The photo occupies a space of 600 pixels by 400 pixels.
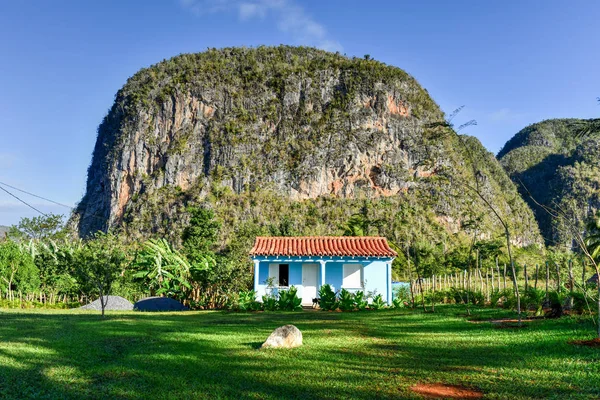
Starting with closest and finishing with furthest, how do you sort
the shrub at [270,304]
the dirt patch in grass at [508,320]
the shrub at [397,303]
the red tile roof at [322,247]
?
1. the dirt patch in grass at [508,320]
2. the shrub at [270,304]
3. the shrub at [397,303]
4. the red tile roof at [322,247]

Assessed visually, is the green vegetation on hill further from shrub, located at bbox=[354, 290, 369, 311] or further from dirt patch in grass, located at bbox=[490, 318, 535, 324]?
dirt patch in grass, located at bbox=[490, 318, 535, 324]

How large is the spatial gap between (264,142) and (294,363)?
259 feet

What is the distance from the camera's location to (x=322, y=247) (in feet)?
77.8

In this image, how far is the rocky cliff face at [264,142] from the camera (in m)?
79.1

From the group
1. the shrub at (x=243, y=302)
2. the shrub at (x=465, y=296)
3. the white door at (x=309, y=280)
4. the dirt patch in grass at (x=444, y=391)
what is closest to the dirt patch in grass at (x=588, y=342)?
the dirt patch in grass at (x=444, y=391)

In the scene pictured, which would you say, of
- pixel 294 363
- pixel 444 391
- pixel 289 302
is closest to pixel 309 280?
pixel 289 302

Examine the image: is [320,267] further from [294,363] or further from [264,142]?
[264,142]

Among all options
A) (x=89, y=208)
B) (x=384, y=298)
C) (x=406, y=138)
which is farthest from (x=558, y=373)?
(x=89, y=208)

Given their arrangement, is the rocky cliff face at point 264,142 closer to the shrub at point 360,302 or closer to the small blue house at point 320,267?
the small blue house at point 320,267

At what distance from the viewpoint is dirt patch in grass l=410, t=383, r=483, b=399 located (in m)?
5.19

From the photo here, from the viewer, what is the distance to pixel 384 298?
22.3 meters

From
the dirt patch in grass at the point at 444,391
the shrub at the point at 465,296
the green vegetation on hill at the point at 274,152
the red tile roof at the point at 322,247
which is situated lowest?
the dirt patch in grass at the point at 444,391

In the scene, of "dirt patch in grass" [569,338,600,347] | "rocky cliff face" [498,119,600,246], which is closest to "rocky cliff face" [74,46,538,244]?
"rocky cliff face" [498,119,600,246]

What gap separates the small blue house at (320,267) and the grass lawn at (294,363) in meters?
11.4
